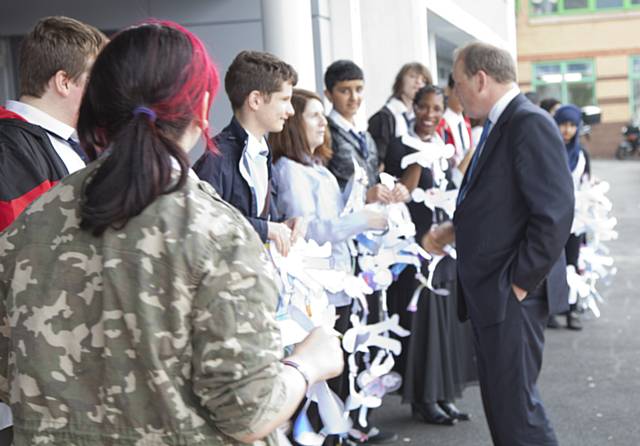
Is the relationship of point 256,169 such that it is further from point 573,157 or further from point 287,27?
point 573,157

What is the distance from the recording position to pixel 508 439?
3873 millimetres

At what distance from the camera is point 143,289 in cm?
169

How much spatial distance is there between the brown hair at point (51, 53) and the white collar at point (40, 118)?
0.05 meters

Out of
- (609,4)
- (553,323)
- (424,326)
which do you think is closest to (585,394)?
(424,326)

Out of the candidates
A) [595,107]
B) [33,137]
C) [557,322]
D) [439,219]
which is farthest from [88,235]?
[595,107]

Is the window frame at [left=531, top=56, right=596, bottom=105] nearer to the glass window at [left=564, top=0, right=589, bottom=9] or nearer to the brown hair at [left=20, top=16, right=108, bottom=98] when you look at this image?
the glass window at [left=564, top=0, right=589, bottom=9]

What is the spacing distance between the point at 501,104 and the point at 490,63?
0.20 meters

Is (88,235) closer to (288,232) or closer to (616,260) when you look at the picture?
(288,232)

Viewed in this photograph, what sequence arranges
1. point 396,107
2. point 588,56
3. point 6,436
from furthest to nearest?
1. point 588,56
2. point 396,107
3. point 6,436

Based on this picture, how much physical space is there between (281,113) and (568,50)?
3478 cm

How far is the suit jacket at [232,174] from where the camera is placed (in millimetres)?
3594

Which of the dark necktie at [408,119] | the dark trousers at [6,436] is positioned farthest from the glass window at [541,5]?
the dark trousers at [6,436]

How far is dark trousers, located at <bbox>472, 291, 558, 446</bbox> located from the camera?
3.86 metres

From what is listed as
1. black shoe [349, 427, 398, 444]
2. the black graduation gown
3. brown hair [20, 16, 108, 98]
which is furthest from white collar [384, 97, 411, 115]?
brown hair [20, 16, 108, 98]
